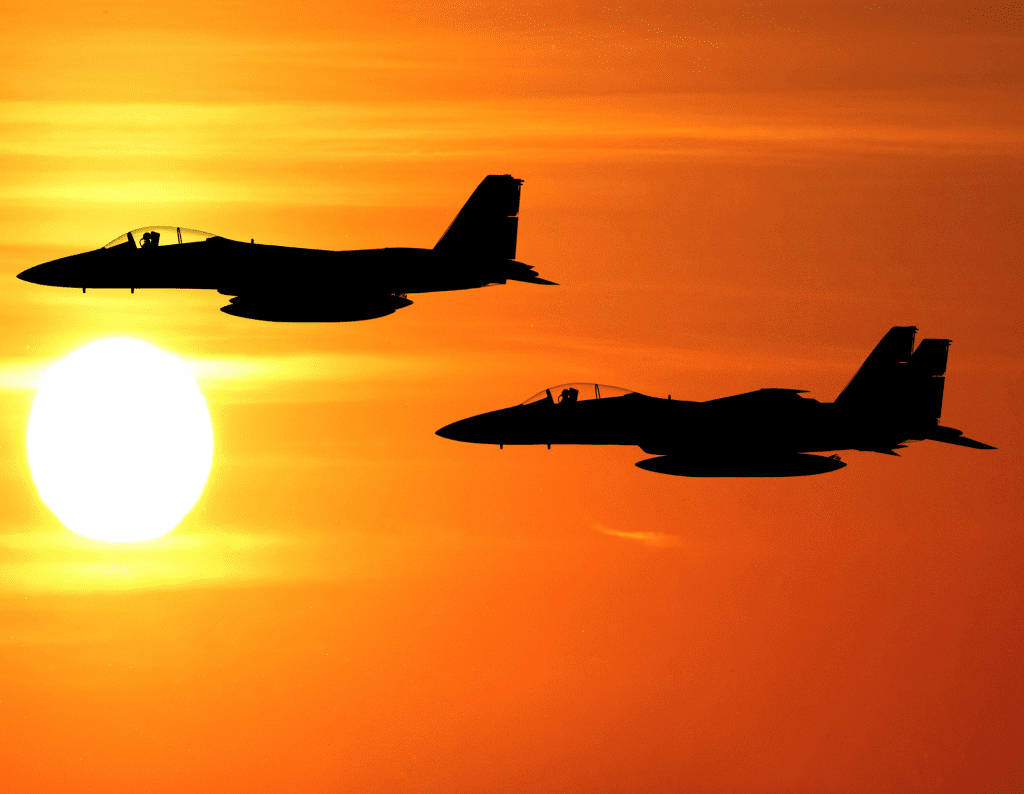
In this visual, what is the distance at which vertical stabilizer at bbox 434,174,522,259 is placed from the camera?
104 feet

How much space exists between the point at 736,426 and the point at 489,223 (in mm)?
9312

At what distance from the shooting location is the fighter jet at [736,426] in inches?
1134

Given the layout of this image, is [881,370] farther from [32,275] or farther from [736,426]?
[32,275]

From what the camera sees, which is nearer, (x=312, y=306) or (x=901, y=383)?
(x=312, y=306)

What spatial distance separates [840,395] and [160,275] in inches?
771

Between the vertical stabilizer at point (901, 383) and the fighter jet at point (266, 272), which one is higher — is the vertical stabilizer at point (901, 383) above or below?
below

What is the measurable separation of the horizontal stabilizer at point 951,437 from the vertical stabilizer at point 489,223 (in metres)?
12.9

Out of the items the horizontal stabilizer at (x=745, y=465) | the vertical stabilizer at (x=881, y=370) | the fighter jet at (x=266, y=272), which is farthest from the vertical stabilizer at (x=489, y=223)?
the vertical stabilizer at (x=881, y=370)

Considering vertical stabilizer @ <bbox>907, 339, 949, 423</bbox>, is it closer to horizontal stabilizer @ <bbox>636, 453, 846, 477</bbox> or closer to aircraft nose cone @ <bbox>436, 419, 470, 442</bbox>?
horizontal stabilizer @ <bbox>636, 453, 846, 477</bbox>

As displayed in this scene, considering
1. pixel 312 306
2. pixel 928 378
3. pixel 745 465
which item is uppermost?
pixel 312 306

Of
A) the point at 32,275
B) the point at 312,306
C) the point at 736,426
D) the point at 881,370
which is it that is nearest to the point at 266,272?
the point at 312,306

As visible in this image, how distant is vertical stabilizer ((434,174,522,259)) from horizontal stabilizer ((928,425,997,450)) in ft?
42.3

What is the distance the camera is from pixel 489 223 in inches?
1247

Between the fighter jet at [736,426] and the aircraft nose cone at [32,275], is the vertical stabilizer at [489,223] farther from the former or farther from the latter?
the aircraft nose cone at [32,275]
